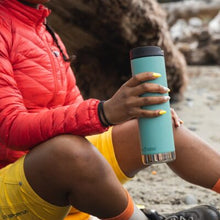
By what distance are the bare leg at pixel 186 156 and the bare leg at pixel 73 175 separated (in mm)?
416

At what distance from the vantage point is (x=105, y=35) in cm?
400

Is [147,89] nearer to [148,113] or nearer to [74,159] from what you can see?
[148,113]

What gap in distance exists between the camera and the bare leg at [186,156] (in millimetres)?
1976

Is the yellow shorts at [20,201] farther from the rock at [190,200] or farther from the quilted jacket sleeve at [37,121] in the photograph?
the rock at [190,200]

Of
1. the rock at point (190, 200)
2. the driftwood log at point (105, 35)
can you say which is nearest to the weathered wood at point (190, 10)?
the driftwood log at point (105, 35)

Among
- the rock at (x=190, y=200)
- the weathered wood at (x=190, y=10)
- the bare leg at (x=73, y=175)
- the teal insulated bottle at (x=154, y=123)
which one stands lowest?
the weathered wood at (x=190, y=10)

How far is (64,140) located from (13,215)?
37 cm

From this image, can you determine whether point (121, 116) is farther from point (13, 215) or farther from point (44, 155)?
point (13, 215)

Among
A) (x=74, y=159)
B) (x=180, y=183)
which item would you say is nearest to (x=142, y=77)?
(x=74, y=159)

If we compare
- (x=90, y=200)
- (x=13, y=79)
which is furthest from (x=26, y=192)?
(x=13, y=79)

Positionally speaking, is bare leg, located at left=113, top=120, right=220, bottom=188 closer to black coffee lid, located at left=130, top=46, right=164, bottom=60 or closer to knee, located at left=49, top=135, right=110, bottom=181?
knee, located at left=49, top=135, right=110, bottom=181

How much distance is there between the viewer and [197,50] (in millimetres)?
8922

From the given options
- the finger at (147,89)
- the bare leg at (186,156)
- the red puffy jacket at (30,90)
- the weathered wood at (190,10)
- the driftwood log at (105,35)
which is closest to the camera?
the finger at (147,89)

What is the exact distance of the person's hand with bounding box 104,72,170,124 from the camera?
1.46m
